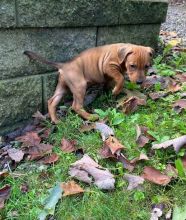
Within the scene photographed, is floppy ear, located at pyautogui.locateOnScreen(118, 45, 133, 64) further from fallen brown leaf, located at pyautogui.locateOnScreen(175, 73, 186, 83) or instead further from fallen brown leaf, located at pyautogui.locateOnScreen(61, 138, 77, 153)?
fallen brown leaf, located at pyautogui.locateOnScreen(61, 138, 77, 153)

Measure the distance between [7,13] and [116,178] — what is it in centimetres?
162

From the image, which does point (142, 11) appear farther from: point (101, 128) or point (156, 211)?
point (156, 211)

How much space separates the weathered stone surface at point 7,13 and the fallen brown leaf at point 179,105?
155cm

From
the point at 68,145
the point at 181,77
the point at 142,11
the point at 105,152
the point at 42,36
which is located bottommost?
the point at 68,145

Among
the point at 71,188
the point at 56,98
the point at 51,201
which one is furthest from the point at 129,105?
the point at 51,201

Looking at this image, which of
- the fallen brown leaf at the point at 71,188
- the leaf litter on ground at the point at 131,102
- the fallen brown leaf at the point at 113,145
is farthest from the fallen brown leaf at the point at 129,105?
the fallen brown leaf at the point at 71,188

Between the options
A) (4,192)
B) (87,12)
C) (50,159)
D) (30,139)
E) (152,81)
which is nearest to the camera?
(4,192)

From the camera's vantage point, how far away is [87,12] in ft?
11.6

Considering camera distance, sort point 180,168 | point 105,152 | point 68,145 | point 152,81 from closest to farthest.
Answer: point 180,168 → point 105,152 → point 68,145 → point 152,81

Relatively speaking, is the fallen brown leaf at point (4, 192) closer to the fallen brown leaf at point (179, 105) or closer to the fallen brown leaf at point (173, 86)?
the fallen brown leaf at point (179, 105)

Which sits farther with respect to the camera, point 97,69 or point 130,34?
point 130,34

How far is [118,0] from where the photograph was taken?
12.4 feet

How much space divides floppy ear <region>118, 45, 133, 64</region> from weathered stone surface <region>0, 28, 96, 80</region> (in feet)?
1.61

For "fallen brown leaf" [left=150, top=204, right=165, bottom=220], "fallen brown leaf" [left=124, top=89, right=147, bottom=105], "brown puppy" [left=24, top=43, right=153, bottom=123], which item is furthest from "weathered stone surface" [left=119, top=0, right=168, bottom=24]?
"fallen brown leaf" [left=150, top=204, right=165, bottom=220]
